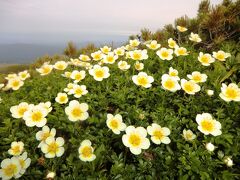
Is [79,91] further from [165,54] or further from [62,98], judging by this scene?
[165,54]

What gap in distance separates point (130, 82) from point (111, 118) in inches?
38.4

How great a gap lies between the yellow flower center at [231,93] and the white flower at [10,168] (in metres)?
A: 2.19

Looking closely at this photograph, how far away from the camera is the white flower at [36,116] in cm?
284

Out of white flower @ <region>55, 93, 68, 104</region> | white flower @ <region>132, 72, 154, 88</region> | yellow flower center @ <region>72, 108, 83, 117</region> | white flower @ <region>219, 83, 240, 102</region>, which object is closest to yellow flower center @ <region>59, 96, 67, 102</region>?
white flower @ <region>55, 93, 68, 104</region>

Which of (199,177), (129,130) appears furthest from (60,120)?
(199,177)

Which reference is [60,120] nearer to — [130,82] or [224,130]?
[130,82]

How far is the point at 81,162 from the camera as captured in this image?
254cm

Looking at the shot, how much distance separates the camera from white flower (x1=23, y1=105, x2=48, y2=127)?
2.84 meters

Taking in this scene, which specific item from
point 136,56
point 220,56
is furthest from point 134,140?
point 220,56

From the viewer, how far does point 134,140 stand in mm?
2590

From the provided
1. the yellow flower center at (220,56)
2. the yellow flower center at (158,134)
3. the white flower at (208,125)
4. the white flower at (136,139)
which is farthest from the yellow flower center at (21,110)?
the yellow flower center at (220,56)

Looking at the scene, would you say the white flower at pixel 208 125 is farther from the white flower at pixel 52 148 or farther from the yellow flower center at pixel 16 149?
the yellow flower center at pixel 16 149

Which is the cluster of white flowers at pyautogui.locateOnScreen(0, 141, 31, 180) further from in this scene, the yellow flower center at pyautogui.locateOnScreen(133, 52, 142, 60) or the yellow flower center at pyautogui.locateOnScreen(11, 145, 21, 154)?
the yellow flower center at pyautogui.locateOnScreen(133, 52, 142, 60)

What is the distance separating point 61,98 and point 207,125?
5.28ft
